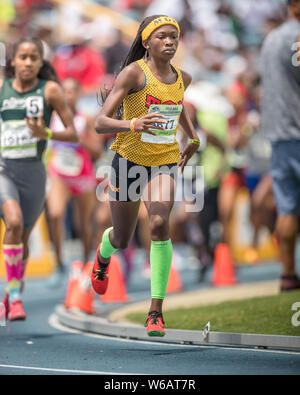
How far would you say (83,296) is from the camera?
986 cm

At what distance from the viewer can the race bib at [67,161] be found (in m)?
12.6

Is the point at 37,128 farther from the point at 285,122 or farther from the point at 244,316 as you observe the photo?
the point at 285,122

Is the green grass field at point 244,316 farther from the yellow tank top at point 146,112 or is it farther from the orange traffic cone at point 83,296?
the yellow tank top at point 146,112

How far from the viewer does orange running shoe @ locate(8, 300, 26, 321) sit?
7980mm

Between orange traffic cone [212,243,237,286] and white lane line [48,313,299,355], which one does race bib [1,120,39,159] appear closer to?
white lane line [48,313,299,355]

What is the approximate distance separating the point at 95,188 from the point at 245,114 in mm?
3072

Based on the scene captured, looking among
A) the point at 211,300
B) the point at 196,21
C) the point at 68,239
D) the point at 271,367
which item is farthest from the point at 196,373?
the point at 196,21

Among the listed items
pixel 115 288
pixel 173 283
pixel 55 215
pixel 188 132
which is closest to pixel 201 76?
pixel 55 215

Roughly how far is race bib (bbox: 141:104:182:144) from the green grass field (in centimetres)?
167

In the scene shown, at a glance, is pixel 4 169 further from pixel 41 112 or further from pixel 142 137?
pixel 142 137

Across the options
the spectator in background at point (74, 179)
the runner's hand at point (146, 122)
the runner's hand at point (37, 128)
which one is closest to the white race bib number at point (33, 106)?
the runner's hand at point (37, 128)

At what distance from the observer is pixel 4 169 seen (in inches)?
332

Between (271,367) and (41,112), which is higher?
(41,112)

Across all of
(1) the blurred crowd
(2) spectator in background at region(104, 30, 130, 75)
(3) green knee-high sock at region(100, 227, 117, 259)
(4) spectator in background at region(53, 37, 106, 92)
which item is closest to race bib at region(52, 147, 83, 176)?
(1) the blurred crowd
